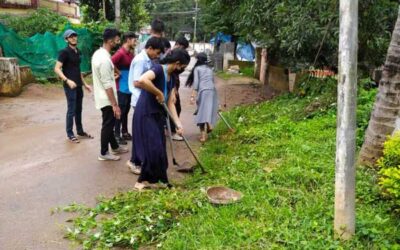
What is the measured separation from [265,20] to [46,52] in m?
7.61

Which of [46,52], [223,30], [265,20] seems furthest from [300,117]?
[223,30]

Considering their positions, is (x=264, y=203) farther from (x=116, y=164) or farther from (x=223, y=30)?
(x=223, y=30)

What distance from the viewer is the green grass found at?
339 cm

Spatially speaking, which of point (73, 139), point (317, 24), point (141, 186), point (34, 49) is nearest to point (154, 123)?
point (141, 186)

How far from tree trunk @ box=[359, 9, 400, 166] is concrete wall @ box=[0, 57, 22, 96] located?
9.45 m

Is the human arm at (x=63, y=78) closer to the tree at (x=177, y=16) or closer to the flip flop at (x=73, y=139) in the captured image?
the flip flop at (x=73, y=139)

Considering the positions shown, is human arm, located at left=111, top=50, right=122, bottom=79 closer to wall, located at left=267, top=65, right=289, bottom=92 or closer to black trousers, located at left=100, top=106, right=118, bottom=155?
black trousers, located at left=100, top=106, right=118, bottom=155

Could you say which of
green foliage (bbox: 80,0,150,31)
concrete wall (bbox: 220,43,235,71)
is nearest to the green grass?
→ green foliage (bbox: 80,0,150,31)

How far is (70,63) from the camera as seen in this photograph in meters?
6.69

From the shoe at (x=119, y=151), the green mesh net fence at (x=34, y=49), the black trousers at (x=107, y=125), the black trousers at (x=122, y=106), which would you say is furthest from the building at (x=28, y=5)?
the black trousers at (x=107, y=125)

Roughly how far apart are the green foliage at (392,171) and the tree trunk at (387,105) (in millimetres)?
295

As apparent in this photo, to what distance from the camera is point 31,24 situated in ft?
Result: 59.0

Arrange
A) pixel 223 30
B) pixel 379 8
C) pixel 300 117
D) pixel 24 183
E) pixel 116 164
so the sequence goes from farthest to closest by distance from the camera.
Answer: pixel 223 30 → pixel 300 117 → pixel 379 8 → pixel 116 164 → pixel 24 183

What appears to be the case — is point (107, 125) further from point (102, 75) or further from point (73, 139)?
point (73, 139)
